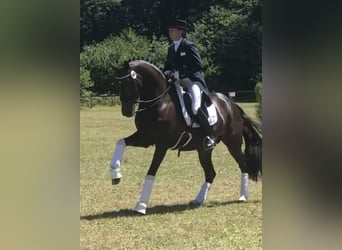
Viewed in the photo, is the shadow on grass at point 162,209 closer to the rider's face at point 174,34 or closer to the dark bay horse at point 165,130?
the dark bay horse at point 165,130

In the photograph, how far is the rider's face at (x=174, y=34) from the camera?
293cm

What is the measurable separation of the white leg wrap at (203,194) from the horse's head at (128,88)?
0.65 m

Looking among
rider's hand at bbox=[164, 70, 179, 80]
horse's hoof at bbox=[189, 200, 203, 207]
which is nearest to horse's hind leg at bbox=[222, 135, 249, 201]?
horse's hoof at bbox=[189, 200, 203, 207]

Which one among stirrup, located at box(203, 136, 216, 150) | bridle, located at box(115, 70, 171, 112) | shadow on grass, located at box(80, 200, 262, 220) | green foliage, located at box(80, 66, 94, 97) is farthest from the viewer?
stirrup, located at box(203, 136, 216, 150)

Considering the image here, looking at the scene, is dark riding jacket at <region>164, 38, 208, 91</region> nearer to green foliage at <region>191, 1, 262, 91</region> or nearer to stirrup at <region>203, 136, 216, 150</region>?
green foliage at <region>191, 1, 262, 91</region>

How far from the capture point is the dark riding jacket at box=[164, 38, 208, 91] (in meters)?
3.01

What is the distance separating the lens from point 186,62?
3100mm

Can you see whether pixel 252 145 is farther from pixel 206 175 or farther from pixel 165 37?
pixel 165 37

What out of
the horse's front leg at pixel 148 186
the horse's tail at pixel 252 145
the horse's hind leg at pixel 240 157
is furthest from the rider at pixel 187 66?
the horse's front leg at pixel 148 186

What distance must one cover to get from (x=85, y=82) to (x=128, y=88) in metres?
0.41

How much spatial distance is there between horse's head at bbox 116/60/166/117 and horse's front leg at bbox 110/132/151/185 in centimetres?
15

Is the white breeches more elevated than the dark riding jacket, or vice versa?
the dark riding jacket

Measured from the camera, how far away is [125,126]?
10.1ft

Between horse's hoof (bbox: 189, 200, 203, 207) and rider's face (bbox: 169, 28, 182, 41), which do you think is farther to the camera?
horse's hoof (bbox: 189, 200, 203, 207)
